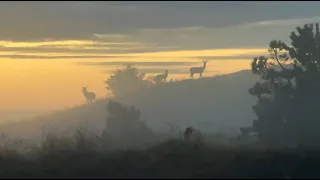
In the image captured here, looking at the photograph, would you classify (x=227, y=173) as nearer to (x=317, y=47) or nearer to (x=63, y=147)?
(x=63, y=147)

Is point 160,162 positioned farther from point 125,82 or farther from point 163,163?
point 125,82

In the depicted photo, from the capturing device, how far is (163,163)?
18125 mm

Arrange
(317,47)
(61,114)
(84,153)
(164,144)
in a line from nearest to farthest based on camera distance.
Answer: (84,153), (164,144), (317,47), (61,114)

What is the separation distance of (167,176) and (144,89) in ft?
196

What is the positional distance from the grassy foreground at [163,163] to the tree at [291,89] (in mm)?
20142

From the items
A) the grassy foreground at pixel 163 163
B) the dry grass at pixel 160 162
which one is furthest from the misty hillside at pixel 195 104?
the grassy foreground at pixel 163 163

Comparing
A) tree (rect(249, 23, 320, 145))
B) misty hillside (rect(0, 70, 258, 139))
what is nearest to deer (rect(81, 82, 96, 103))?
misty hillside (rect(0, 70, 258, 139))

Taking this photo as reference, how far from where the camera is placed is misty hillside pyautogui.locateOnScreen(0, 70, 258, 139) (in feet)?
198

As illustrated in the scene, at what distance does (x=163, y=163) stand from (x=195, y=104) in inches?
2323

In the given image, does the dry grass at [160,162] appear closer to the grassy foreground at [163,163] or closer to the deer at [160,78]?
the grassy foreground at [163,163]

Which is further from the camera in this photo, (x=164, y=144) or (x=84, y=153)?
(x=164, y=144)

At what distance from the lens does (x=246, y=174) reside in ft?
58.4

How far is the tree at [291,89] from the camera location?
42.7 metres

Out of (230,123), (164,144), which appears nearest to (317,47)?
(230,123)
